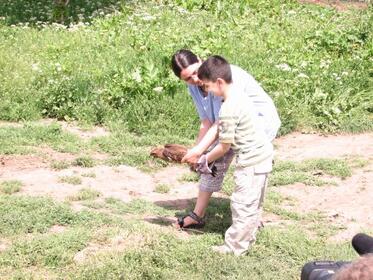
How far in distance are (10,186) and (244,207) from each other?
2368 millimetres

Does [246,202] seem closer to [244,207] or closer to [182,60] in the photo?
[244,207]

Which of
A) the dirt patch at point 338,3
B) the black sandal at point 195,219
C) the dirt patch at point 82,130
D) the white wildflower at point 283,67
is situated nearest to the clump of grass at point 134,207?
the black sandal at point 195,219

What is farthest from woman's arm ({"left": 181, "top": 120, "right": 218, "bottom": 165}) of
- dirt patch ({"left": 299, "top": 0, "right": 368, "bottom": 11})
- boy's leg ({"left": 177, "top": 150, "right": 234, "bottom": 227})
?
dirt patch ({"left": 299, "top": 0, "right": 368, "bottom": 11})

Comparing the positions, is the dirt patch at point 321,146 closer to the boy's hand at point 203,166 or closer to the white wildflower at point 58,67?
the boy's hand at point 203,166

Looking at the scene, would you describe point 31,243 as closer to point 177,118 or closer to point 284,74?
point 177,118

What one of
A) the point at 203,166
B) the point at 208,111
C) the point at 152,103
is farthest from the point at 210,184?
the point at 152,103

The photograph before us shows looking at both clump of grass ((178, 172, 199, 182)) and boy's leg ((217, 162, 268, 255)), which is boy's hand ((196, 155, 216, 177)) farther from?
clump of grass ((178, 172, 199, 182))

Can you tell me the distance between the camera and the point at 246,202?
13.8 ft

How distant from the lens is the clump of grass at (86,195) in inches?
212

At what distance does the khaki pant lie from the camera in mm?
4184

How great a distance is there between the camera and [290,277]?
407 centimetres

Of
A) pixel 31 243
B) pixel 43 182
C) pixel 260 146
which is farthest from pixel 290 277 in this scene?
pixel 43 182

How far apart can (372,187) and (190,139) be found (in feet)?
7.44

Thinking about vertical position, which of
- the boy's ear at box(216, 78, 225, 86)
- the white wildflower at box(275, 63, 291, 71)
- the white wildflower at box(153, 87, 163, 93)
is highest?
the boy's ear at box(216, 78, 225, 86)
